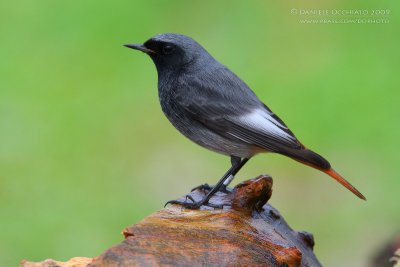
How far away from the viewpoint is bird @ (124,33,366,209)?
490 cm

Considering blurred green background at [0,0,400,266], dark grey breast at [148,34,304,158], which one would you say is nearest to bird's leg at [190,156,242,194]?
dark grey breast at [148,34,304,158]

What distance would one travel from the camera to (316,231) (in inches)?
295

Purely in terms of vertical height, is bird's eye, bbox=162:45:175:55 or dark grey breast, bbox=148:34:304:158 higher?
bird's eye, bbox=162:45:175:55

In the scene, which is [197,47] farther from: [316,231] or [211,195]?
[316,231]

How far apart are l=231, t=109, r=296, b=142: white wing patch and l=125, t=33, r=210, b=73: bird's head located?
55cm

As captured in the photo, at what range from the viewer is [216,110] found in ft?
16.7

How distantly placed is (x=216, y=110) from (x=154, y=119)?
3946 mm

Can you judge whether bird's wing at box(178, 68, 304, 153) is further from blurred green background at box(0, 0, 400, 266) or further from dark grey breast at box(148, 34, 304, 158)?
blurred green background at box(0, 0, 400, 266)

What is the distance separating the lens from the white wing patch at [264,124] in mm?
4926

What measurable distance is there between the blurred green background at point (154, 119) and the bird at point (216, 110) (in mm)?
1473

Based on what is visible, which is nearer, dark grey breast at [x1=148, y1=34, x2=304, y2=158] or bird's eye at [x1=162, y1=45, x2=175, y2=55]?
dark grey breast at [x1=148, y1=34, x2=304, y2=158]

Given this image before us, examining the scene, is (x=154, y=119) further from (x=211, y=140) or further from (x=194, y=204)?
(x=194, y=204)

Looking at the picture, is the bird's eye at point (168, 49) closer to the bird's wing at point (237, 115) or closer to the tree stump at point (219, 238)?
the bird's wing at point (237, 115)

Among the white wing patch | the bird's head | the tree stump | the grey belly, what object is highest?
the bird's head
